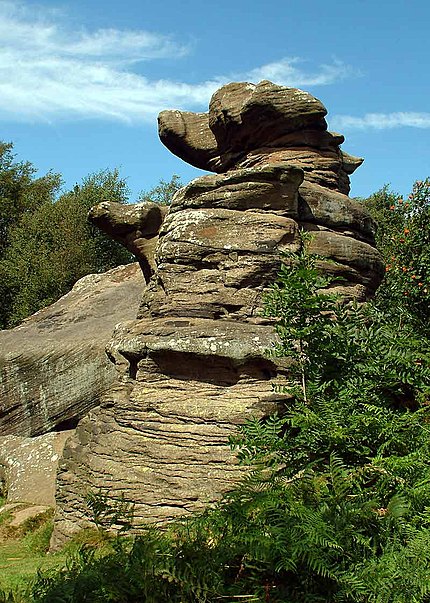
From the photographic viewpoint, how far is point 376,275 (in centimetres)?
1225

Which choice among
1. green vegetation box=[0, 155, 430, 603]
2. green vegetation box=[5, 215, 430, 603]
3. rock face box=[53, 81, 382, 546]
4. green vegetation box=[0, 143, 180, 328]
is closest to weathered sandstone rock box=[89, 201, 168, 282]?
rock face box=[53, 81, 382, 546]

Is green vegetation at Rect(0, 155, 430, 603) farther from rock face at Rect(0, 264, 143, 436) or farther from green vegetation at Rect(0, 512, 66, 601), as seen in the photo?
rock face at Rect(0, 264, 143, 436)

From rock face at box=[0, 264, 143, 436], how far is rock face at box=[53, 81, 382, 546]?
21.2 ft

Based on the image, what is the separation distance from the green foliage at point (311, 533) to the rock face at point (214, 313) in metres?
2.22

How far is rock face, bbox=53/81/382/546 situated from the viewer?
922 centimetres

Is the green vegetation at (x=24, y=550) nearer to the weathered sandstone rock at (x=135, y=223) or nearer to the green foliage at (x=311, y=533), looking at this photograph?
the green foliage at (x=311, y=533)

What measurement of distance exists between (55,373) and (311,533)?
45.1 ft

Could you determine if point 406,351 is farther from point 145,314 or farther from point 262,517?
point 145,314

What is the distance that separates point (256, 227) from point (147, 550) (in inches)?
260

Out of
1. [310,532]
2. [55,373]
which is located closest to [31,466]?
[55,373]

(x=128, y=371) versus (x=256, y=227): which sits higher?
(x=256, y=227)

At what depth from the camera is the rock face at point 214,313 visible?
9.22 metres

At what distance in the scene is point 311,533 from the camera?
484 centimetres

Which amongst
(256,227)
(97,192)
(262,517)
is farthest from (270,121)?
(97,192)
